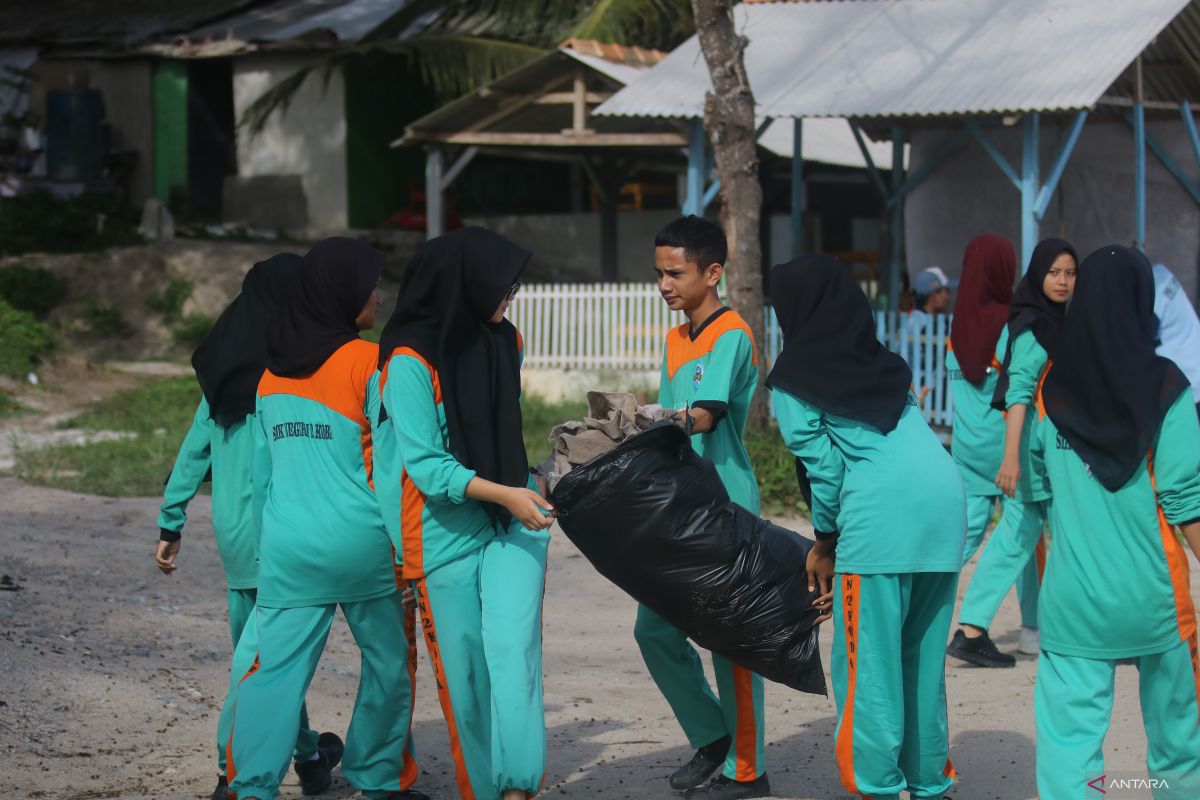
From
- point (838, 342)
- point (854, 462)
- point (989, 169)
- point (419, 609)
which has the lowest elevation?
point (419, 609)

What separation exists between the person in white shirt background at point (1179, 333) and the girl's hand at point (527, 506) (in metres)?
4.26

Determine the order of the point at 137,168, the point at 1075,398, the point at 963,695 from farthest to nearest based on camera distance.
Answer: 1. the point at 137,168
2. the point at 963,695
3. the point at 1075,398

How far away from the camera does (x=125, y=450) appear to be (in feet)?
35.9

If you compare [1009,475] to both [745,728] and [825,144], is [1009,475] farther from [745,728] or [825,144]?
[825,144]

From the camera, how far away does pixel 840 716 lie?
395cm

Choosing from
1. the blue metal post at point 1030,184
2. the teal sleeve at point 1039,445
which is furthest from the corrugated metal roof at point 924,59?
the teal sleeve at point 1039,445

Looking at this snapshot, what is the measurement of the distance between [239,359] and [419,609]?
99 centimetres

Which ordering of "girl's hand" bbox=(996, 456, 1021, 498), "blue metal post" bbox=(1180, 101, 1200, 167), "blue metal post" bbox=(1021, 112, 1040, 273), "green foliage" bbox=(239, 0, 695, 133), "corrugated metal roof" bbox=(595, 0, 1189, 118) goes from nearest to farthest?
"girl's hand" bbox=(996, 456, 1021, 498)
"corrugated metal roof" bbox=(595, 0, 1189, 118)
"blue metal post" bbox=(1021, 112, 1040, 273)
"blue metal post" bbox=(1180, 101, 1200, 167)
"green foliage" bbox=(239, 0, 695, 133)

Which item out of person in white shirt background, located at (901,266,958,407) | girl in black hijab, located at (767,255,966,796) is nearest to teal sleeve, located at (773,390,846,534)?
girl in black hijab, located at (767,255,966,796)

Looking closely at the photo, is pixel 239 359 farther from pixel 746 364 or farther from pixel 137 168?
pixel 137 168

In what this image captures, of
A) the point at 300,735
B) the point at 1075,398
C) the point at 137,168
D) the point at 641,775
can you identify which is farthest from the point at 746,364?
the point at 137,168

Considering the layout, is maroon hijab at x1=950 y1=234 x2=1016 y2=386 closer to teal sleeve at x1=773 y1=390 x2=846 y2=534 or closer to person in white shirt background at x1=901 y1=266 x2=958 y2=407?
teal sleeve at x1=773 y1=390 x2=846 y2=534

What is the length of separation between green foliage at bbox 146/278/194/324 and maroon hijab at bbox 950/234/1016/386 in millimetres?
12693

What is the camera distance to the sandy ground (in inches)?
186
